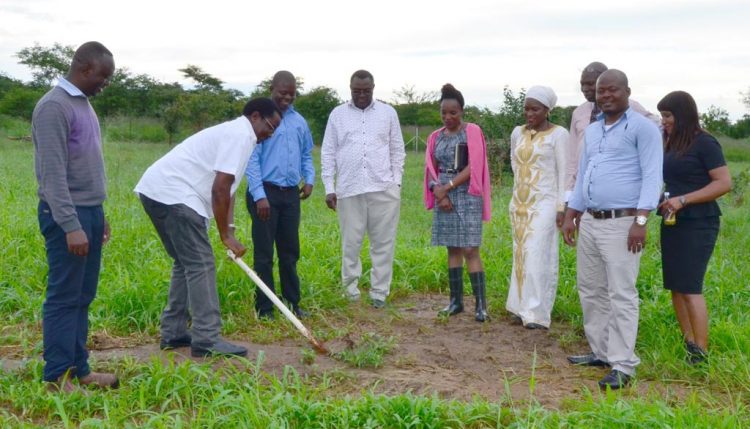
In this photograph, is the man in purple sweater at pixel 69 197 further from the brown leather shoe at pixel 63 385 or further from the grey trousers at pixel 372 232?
the grey trousers at pixel 372 232

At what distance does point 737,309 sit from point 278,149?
3.37m

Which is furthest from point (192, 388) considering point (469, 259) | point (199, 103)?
point (199, 103)

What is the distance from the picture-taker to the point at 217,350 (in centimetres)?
442

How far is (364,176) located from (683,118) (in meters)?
2.32

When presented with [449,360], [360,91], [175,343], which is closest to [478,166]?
[360,91]

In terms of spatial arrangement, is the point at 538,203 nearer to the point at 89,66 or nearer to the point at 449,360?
the point at 449,360

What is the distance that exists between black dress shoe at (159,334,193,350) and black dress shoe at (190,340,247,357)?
0.87 ft

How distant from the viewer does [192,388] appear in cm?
386

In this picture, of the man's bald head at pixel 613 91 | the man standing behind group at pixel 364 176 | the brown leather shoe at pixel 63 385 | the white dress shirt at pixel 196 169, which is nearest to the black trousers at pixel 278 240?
the man standing behind group at pixel 364 176

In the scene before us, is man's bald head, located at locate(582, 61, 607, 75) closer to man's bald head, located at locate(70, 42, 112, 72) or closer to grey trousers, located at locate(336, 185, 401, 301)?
grey trousers, located at locate(336, 185, 401, 301)

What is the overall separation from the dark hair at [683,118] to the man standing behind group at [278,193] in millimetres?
2455

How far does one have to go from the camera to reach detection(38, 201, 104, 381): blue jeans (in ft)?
12.3

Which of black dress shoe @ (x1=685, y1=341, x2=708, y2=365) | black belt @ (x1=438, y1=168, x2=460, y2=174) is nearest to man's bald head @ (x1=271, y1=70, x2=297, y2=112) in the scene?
black belt @ (x1=438, y1=168, x2=460, y2=174)

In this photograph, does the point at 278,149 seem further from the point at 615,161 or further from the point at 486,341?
the point at 615,161
